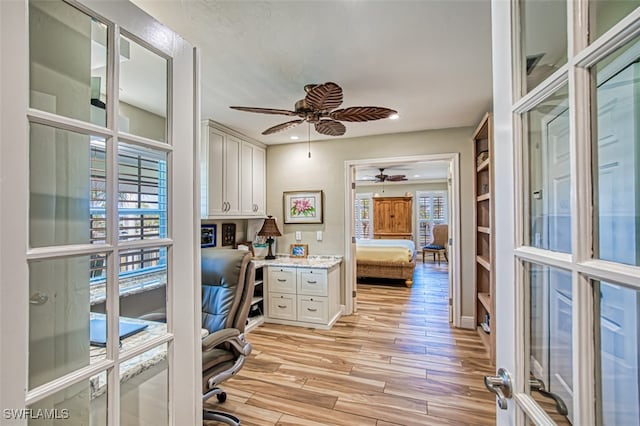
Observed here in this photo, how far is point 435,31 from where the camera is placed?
1.77m

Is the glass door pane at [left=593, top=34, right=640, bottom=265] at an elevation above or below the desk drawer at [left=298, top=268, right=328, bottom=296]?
above

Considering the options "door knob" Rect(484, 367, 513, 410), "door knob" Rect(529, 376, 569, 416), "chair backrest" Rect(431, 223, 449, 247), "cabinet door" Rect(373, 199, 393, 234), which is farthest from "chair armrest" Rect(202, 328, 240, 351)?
"cabinet door" Rect(373, 199, 393, 234)

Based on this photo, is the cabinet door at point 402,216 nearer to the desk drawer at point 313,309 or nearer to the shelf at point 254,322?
the desk drawer at point 313,309

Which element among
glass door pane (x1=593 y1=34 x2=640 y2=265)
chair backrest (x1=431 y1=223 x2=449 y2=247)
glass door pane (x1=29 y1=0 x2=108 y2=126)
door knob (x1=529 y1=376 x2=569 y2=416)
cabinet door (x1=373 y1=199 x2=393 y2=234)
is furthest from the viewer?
cabinet door (x1=373 y1=199 x2=393 y2=234)

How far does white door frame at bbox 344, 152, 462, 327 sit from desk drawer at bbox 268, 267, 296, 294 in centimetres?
79

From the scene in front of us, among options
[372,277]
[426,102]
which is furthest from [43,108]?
[372,277]

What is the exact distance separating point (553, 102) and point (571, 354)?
503 millimetres

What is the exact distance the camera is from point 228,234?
398 centimetres

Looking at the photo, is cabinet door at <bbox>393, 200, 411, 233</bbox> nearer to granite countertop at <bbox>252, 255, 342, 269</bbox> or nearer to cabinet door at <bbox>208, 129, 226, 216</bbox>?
granite countertop at <bbox>252, 255, 342, 269</bbox>

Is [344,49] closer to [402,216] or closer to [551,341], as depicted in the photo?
[551,341]

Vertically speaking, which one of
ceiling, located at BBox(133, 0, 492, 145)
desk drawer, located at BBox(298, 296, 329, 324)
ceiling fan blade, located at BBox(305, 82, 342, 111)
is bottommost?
desk drawer, located at BBox(298, 296, 329, 324)

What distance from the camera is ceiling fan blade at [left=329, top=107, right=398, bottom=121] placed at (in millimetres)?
2207

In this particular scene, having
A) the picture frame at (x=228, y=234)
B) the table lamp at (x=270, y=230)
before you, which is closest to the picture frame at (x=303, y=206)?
the table lamp at (x=270, y=230)

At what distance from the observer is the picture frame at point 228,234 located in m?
3.91
